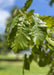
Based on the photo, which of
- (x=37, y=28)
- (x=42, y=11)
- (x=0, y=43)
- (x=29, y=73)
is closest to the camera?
(x=37, y=28)

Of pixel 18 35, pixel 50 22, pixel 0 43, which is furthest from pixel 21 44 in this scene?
pixel 0 43

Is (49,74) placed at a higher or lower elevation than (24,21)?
lower

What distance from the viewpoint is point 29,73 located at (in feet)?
2.12

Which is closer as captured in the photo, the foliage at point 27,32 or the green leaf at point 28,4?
the foliage at point 27,32

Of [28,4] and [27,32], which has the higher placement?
[28,4]

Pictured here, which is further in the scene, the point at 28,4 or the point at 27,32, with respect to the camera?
the point at 28,4

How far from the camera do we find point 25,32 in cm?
45

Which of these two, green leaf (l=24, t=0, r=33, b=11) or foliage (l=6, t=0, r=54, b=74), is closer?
foliage (l=6, t=0, r=54, b=74)

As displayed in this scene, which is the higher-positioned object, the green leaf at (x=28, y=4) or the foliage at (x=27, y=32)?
the green leaf at (x=28, y=4)

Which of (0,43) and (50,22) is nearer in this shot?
(50,22)

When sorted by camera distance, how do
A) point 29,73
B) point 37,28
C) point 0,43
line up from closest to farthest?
point 37,28, point 29,73, point 0,43

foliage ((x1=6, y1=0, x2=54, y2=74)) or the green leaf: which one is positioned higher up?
the green leaf

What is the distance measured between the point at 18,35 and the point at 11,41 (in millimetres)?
30

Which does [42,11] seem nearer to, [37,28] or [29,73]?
[37,28]
